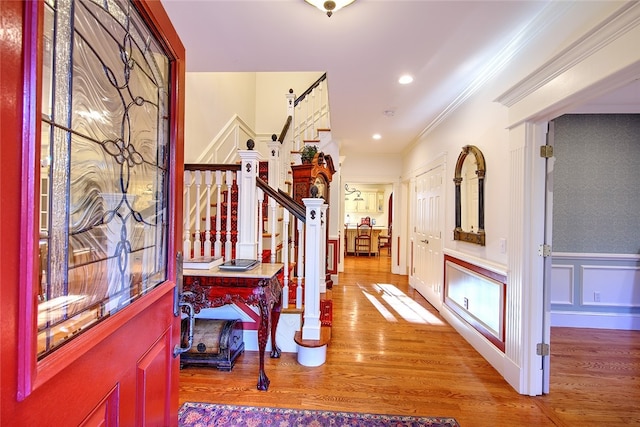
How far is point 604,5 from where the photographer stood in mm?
1423

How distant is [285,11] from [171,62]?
1.08m

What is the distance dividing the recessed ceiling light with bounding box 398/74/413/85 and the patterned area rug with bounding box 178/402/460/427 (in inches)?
104

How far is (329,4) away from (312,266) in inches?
70.9

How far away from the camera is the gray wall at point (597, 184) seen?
10.5 ft

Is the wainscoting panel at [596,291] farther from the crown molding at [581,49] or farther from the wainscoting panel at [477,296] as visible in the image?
the crown molding at [581,49]

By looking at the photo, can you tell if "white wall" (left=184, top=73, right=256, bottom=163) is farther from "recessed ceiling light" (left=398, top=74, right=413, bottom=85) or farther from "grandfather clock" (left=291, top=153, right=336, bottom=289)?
"recessed ceiling light" (left=398, top=74, right=413, bottom=85)

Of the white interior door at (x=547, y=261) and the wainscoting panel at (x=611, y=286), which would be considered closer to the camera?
the white interior door at (x=547, y=261)

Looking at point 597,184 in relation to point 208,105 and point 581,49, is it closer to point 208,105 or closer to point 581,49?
point 581,49

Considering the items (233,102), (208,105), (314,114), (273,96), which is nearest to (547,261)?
(314,114)

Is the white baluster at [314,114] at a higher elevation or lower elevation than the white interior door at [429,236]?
higher

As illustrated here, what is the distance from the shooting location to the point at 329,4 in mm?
1667

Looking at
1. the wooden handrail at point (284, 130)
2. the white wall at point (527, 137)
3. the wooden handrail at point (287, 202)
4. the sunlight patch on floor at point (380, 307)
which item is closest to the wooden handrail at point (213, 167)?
the wooden handrail at point (287, 202)

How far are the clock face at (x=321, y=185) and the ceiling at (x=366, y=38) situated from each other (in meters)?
1.10

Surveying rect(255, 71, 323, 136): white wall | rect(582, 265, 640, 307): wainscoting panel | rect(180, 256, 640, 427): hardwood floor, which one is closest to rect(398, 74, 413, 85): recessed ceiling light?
rect(180, 256, 640, 427): hardwood floor
